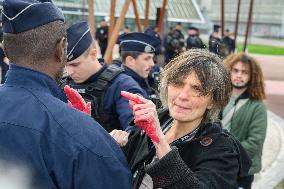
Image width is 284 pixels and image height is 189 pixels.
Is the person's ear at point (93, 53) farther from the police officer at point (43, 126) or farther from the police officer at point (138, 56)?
the police officer at point (43, 126)

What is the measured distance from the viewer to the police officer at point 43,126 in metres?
1.40

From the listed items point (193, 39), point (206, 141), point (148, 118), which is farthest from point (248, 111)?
point (193, 39)

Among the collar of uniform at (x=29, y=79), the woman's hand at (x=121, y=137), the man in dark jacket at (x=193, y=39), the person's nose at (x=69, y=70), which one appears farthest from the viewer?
the man in dark jacket at (x=193, y=39)

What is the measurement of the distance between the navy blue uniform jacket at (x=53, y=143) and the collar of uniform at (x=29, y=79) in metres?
0.02

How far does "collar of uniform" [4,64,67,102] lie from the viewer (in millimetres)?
1495

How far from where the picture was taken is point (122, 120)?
2.97 meters

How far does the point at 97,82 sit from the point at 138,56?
1338mm

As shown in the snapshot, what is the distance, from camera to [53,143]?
4.57 feet

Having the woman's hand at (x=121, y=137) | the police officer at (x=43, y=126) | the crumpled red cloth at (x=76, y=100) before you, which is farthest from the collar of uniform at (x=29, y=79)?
the woman's hand at (x=121, y=137)

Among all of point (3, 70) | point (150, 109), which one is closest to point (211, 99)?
point (150, 109)

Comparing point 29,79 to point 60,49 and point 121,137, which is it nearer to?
point 60,49

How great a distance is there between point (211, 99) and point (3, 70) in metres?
8.02

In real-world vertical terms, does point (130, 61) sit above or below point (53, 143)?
below

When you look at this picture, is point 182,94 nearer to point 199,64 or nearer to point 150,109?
point 199,64
